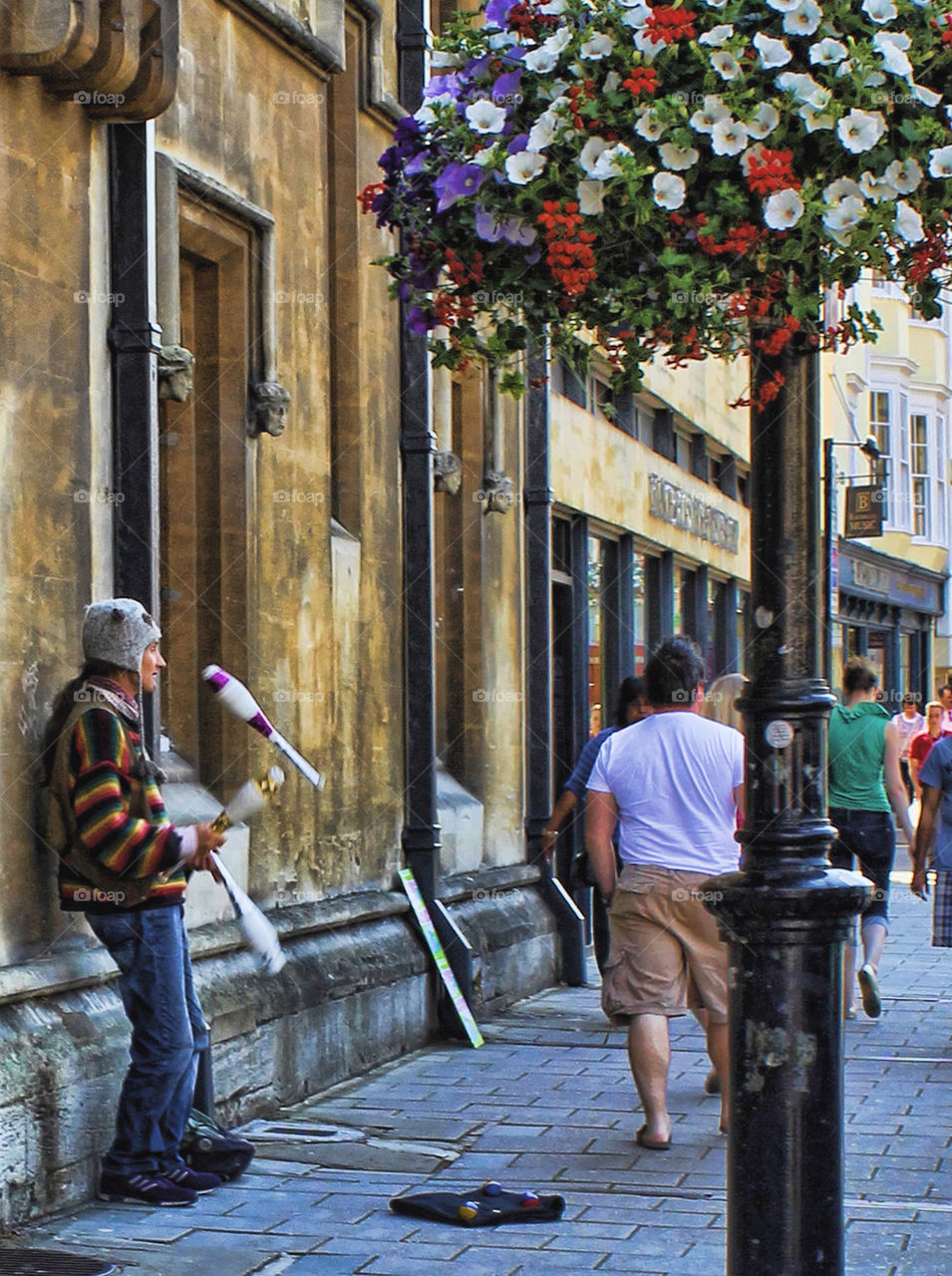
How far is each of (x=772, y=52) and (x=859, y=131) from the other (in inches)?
8.5

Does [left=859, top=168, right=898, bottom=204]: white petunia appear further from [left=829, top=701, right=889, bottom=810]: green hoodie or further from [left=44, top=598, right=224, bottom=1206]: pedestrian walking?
[left=829, top=701, right=889, bottom=810]: green hoodie

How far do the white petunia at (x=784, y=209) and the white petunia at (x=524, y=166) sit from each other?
473 millimetres

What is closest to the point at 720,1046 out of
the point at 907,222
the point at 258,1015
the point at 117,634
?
the point at 258,1015

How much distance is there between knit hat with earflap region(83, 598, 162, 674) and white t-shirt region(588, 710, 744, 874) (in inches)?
85.7

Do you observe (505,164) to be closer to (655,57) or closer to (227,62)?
(655,57)

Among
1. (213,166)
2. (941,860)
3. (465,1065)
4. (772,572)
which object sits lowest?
(465,1065)

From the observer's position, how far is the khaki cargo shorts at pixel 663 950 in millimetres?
7906

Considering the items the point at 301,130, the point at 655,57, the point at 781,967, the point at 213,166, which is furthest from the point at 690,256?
the point at 301,130

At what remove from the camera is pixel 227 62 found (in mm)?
8766

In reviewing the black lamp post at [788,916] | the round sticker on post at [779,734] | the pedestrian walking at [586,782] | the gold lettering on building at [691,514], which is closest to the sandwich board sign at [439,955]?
the pedestrian walking at [586,782]

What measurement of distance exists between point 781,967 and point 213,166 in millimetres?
5335

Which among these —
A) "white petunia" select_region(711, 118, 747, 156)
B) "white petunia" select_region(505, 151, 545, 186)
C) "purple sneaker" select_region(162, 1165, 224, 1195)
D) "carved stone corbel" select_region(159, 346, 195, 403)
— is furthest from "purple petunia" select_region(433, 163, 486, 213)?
"purple sneaker" select_region(162, 1165, 224, 1195)

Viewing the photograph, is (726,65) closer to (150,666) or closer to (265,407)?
(150,666)

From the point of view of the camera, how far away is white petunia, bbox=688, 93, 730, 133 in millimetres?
3932
